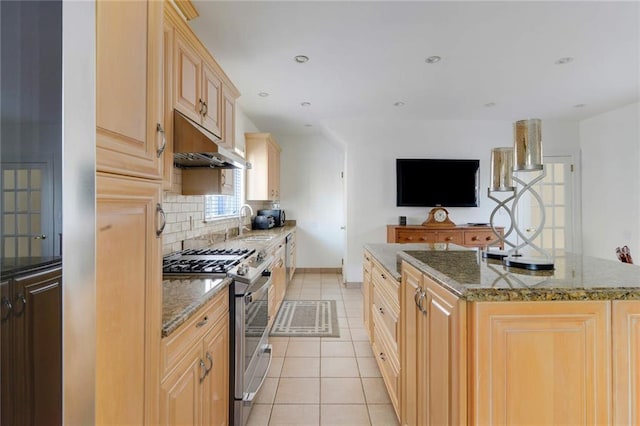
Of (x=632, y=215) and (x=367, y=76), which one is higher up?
(x=367, y=76)

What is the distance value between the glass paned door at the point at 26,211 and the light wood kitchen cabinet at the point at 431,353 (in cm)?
102

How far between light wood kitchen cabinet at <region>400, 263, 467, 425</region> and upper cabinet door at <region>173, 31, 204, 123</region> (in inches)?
59.6

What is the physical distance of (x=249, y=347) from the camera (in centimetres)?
178

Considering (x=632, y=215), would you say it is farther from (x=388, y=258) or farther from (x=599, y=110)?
(x=388, y=258)

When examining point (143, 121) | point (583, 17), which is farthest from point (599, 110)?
point (143, 121)

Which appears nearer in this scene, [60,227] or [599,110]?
[60,227]

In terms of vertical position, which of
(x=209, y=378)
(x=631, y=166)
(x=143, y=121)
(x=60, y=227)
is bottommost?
(x=209, y=378)

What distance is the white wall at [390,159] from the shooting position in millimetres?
4906

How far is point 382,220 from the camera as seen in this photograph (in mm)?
4938

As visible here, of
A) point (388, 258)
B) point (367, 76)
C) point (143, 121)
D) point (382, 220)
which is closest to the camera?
point (143, 121)

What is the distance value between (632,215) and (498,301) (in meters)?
5.06

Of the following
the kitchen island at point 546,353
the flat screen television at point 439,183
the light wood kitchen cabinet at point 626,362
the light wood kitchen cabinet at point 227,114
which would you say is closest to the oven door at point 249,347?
the kitchen island at point 546,353

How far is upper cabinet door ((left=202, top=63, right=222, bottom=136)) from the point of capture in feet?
6.79

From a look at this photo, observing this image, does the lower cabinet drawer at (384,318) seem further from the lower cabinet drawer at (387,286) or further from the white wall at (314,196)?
the white wall at (314,196)
